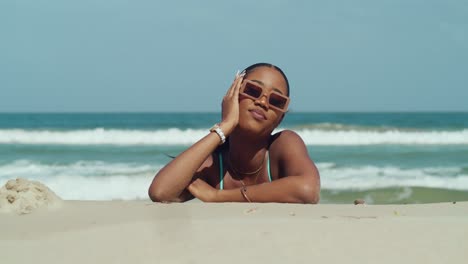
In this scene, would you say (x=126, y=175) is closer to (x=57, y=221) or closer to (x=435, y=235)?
(x=57, y=221)

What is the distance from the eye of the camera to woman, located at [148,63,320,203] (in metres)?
3.86

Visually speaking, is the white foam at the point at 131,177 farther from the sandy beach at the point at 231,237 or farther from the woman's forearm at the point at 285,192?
the sandy beach at the point at 231,237

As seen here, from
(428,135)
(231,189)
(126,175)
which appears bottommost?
(428,135)

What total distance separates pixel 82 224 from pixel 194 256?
0.81 metres

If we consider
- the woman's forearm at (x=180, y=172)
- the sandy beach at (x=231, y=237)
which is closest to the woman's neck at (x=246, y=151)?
the woman's forearm at (x=180, y=172)

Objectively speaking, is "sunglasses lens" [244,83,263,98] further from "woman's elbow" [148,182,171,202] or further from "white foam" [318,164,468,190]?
"white foam" [318,164,468,190]

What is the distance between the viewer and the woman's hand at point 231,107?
12.8 ft

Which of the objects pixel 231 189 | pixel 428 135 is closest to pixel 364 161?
pixel 231 189

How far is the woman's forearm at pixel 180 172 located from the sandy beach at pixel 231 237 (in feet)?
2.45

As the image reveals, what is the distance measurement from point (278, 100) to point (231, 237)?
1.67 m

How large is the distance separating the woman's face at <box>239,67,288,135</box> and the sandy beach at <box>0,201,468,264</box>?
97 centimetres

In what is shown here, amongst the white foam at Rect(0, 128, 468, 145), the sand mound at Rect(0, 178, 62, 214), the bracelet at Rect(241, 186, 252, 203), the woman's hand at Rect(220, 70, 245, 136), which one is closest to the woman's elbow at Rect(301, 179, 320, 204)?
the bracelet at Rect(241, 186, 252, 203)

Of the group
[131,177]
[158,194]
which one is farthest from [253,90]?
[131,177]

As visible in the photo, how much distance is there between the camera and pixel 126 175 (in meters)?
10.6
